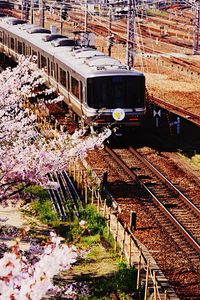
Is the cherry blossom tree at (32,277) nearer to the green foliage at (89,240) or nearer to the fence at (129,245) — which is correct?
the fence at (129,245)

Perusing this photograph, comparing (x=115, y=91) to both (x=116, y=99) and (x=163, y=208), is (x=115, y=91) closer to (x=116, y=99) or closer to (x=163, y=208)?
(x=116, y=99)

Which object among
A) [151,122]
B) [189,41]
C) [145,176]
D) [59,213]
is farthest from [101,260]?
[189,41]

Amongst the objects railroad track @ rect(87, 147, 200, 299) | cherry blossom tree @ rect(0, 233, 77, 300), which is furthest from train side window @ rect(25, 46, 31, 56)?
cherry blossom tree @ rect(0, 233, 77, 300)

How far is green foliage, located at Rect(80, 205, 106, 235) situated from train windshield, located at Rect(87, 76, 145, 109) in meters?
5.25

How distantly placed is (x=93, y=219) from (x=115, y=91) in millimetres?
6227

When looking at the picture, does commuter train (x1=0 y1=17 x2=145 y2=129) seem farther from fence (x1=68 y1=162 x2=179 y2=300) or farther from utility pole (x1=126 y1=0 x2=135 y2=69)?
utility pole (x1=126 y1=0 x2=135 y2=69)

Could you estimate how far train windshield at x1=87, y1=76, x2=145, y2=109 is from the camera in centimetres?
1758

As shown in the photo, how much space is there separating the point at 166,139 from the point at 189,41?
33739 mm

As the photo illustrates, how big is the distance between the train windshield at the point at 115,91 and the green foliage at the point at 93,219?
525 cm

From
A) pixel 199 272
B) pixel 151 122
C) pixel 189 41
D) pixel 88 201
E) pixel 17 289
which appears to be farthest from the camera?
pixel 189 41

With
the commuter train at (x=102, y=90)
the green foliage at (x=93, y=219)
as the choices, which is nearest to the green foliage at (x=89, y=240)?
the green foliage at (x=93, y=219)

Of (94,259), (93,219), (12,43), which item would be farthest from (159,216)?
(12,43)

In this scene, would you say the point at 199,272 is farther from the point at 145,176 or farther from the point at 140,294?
the point at 145,176

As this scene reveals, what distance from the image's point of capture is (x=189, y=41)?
2039 inches
